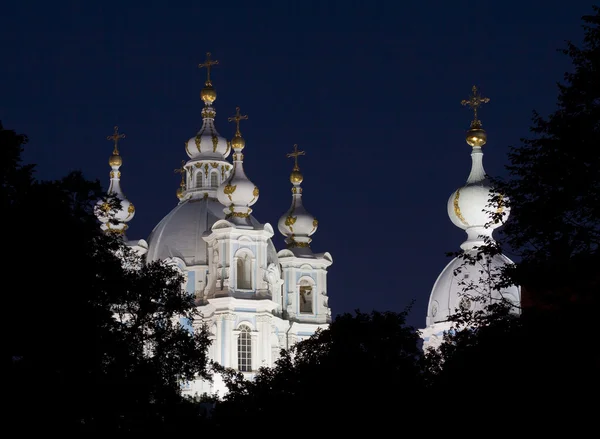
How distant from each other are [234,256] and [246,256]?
2.68ft

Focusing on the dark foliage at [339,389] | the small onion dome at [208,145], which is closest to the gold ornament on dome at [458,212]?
the small onion dome at [208,145]

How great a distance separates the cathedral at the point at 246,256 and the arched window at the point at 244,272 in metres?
0.04

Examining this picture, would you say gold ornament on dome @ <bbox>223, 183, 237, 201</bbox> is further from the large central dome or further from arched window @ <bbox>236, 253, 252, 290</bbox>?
arched window @ <bbox>236, 253, 252, 290</bbox>

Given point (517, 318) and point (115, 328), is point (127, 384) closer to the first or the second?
point (115, 328)

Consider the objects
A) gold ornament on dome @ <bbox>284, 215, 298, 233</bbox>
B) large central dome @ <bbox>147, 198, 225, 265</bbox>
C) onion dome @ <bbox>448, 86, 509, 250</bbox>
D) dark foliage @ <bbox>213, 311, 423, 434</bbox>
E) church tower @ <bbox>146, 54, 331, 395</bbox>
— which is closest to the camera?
dark foliage @ <bbox>213, 311, 423, 434</bbox>

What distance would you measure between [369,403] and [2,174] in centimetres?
947

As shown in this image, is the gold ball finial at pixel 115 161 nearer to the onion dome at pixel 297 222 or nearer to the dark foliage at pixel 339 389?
the onion dome at pixel 297 222

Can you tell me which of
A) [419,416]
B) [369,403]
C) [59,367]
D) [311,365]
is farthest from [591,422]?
[311,365]

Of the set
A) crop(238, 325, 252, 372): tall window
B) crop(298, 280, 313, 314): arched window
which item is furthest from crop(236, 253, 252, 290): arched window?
crop(298, 280, 313, 314): arched window

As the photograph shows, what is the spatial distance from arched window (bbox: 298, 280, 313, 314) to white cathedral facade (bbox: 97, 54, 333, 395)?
0.14ft

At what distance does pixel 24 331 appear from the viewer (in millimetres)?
34188

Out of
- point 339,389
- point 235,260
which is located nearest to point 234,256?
point 235,260

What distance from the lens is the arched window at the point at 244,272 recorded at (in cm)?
7125

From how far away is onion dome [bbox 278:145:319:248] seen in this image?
76.1 meters
